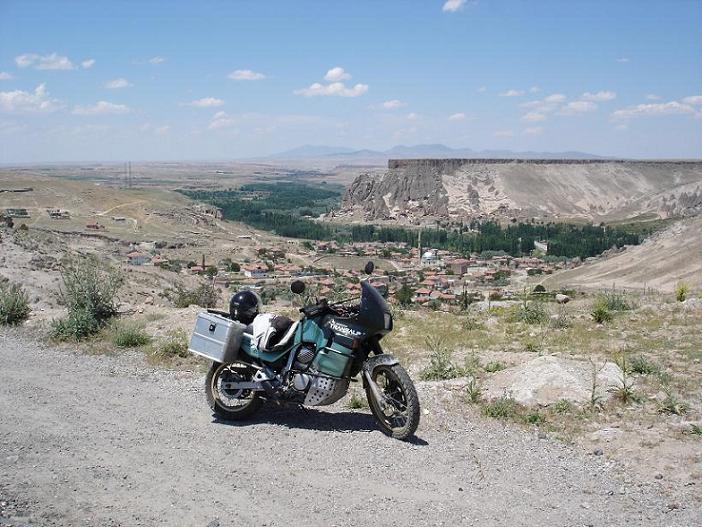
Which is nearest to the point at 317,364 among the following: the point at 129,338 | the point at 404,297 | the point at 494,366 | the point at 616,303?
the point at 494,366

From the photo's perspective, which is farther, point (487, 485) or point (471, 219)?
point (471, 219)

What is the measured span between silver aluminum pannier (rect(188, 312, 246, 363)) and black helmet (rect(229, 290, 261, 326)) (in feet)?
0.67

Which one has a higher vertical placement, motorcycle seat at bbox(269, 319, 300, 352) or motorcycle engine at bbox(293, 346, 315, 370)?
motorcycle seat at bbox(269, 319, 300, 352)

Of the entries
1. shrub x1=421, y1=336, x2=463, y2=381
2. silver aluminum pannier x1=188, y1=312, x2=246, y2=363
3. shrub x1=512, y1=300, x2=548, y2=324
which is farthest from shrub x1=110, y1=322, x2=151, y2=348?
shrub x1=512, y1=300, x2=548, y2=324

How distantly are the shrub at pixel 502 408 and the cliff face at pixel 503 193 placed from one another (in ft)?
376

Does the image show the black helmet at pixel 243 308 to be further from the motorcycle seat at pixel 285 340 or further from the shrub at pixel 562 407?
the shrub at pixel 562 407

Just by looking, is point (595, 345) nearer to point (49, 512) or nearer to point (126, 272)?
point (49, 512)

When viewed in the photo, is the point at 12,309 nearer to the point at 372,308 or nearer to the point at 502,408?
the point at 372,308

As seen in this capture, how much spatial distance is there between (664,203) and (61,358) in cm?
12311

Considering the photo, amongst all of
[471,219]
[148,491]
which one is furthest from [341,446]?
[471,219]

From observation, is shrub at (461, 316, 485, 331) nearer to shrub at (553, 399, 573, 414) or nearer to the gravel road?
shrub at (553, 399, 573, 414)

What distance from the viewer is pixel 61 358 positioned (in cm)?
899

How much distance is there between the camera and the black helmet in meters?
7.03

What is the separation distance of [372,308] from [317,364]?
886 mm
